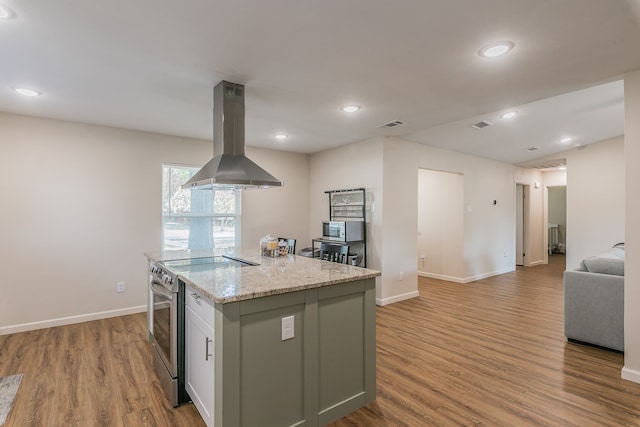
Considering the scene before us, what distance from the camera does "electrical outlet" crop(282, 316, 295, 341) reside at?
1885 millimetres

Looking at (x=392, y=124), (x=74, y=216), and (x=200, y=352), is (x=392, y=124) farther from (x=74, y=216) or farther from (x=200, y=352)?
(x=74, y=216)

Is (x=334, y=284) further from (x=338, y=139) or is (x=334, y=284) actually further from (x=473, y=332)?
(x=338, y=139)

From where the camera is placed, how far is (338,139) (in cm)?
486

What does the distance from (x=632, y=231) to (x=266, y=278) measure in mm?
2833

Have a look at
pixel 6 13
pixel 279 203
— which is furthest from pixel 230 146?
pixel 279 203

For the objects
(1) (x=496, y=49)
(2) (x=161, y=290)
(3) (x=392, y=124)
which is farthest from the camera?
(3) (x=392, y=124)

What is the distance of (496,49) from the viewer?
Answer: 217cm

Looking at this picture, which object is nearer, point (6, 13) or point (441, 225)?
point (6, 13)

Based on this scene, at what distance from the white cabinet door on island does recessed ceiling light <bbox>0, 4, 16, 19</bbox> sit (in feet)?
6.06

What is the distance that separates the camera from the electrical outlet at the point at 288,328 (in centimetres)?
188

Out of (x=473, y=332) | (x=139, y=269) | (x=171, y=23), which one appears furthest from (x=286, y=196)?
(x=171, y=23)

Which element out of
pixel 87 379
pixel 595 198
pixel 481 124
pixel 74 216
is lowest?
pixel 87 379

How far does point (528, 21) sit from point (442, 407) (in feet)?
8.15

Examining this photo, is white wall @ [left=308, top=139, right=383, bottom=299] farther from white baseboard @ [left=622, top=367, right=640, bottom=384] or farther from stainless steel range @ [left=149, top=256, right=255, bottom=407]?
white baseboard @ [left=622, top=367, right=640, bottom=384]
